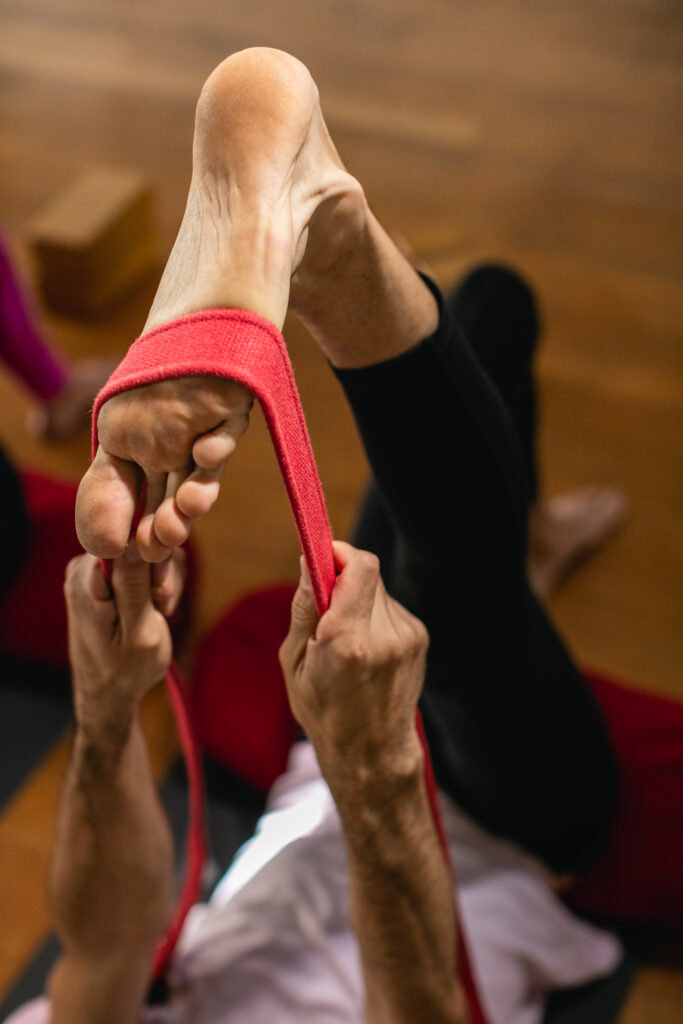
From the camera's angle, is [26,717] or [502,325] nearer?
[502,325]

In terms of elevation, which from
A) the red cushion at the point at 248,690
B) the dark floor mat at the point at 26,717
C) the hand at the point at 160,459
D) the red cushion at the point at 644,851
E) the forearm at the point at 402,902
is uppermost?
the hand at the point at 160,459

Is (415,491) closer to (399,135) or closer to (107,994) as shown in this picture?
(107,994)

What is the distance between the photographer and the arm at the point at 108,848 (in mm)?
733

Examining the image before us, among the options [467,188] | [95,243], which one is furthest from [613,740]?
[467,188]

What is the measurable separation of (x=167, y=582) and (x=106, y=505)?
19 centimetres

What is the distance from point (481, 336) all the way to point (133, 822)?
2.09ft

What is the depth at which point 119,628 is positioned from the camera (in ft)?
2.30

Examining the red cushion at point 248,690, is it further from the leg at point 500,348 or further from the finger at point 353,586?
the finger at point 353,586

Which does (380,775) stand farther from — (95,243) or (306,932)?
(95,243)

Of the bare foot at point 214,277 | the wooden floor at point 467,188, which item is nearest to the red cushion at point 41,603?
the wooden floor at point 467,188

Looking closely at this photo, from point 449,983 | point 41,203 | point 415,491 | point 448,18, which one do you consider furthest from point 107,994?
point 448,18

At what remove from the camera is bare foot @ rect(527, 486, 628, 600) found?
5.22 feet

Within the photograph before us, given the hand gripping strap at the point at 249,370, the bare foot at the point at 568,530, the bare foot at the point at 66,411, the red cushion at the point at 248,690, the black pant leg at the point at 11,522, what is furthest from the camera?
the bare foot at the point at 66,411

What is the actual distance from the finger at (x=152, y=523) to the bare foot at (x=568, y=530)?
1091mm
